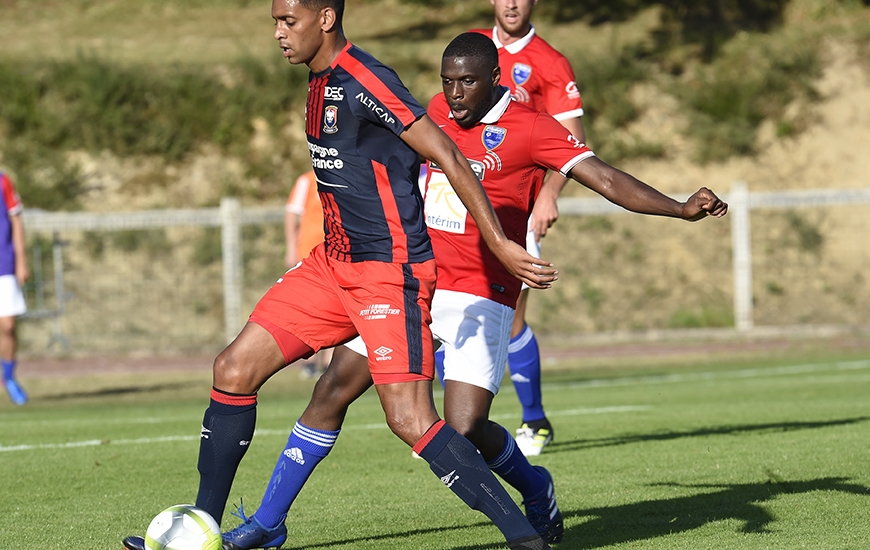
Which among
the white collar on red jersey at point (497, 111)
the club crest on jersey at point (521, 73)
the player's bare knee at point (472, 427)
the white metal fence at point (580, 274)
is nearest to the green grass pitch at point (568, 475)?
the player's bare knee at point (472, 427)

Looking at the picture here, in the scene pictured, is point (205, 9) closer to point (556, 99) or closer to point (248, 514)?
point (556, 99)

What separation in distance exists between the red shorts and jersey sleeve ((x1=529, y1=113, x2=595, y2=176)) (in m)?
0.77

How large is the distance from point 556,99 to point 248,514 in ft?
11.0

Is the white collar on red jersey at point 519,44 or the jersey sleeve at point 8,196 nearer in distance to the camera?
the white collar on red jersey at point 519,44

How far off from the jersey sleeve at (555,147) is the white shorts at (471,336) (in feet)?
2.27

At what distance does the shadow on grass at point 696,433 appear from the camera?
7.43 meters

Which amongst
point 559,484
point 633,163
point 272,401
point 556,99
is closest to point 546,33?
point 633,163

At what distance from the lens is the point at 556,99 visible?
286 inches

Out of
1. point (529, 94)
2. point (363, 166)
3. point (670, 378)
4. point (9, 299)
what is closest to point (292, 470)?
point (363, 166)

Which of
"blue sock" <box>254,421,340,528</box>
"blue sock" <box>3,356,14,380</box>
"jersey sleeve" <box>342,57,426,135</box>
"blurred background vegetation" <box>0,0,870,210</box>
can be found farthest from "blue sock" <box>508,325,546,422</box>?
"blurred background vegetation" <box>0,0,870,210</box>

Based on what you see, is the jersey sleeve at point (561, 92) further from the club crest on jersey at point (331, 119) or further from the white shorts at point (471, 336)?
the club crest on jersey at point (331, 119)

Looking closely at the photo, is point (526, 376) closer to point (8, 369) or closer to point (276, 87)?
point (8, 369)

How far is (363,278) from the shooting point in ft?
14.1

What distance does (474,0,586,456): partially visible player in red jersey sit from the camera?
7.12 m
